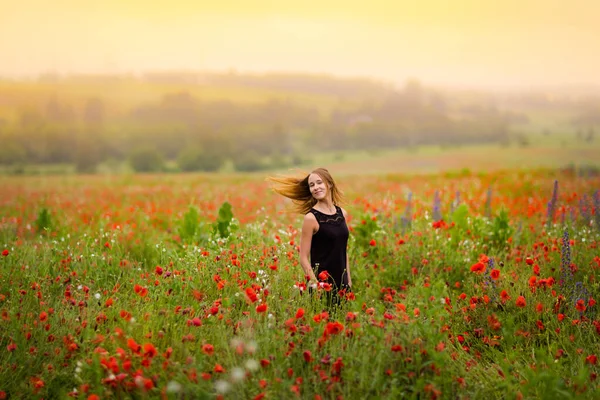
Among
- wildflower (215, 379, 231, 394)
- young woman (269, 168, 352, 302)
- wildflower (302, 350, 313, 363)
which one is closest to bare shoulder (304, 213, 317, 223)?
young woman (269, 168, 352, 302)

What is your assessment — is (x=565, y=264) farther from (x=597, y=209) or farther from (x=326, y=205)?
(x=597, y=209)

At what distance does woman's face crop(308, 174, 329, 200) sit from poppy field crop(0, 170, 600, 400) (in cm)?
70

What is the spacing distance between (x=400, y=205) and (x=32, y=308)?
21.9 ft

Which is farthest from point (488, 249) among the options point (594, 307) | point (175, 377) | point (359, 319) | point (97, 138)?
point (97, 138)

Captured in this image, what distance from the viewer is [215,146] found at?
4962cm

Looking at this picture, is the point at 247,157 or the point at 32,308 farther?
the point at 247,157

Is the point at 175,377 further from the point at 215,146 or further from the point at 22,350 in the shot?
the point at 215,146

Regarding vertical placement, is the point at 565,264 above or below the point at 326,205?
below

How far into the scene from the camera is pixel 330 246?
493cm

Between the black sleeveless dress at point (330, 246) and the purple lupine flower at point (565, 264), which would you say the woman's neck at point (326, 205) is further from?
the purple lupine flower at point (565, 264)

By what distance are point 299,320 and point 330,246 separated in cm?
125

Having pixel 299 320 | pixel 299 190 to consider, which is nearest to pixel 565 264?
pixel 299 190

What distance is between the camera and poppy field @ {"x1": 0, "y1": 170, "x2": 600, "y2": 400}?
322cm

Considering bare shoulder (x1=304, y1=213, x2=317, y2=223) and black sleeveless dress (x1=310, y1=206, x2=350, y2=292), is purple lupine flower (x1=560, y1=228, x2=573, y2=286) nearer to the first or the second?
black sleeveless dress (x1=310, y1=206, x2=350, y2=292)
